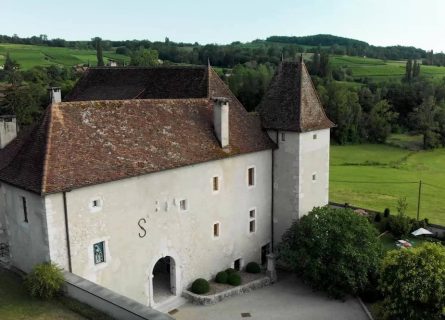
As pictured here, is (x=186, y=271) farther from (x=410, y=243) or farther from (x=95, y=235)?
(x=410, y=243)

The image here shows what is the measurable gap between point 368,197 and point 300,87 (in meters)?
31.0

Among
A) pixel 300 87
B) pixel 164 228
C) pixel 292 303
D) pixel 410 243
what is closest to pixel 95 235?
pixel 164 228

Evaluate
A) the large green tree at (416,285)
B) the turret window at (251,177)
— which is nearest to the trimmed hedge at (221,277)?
the turret window at (251,177)

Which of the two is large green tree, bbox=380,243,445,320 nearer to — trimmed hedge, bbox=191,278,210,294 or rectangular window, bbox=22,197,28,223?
trimmed hedge, bbox=191,278,210,294

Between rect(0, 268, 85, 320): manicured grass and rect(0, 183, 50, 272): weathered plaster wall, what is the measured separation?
1780 mm

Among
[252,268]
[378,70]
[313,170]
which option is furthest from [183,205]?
[378,70]

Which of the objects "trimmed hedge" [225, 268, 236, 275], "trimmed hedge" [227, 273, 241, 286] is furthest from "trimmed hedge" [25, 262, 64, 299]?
"trimmed hedge" [225, 268, 236, 275]

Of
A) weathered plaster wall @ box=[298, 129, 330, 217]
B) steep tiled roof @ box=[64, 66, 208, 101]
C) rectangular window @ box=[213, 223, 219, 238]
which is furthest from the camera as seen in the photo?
steep tiled roof @ box=[64, 66, 208, 101]

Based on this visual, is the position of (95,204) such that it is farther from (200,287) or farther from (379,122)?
(379,122)

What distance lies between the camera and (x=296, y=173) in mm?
33625

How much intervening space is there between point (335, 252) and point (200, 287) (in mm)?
8770

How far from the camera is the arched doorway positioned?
29031 mm

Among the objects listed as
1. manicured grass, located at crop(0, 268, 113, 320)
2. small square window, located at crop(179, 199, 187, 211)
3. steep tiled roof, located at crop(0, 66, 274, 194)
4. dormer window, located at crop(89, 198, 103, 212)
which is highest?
steep tiled roof, located at crop(0, 66, 274, 194)

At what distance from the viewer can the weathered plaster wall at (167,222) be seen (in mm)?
23719
